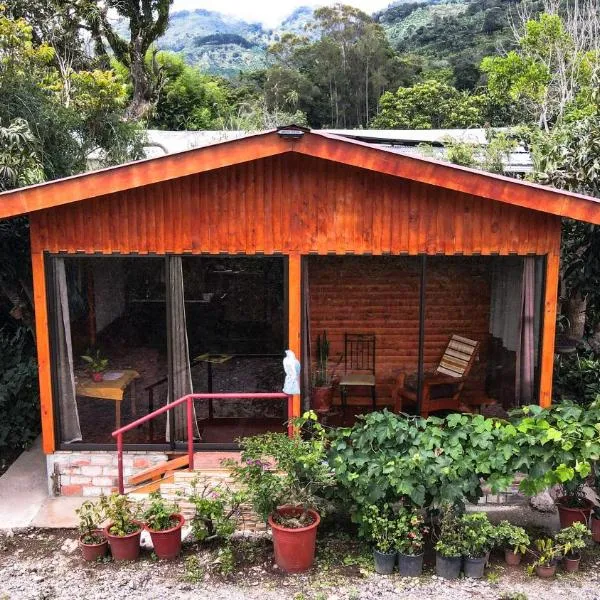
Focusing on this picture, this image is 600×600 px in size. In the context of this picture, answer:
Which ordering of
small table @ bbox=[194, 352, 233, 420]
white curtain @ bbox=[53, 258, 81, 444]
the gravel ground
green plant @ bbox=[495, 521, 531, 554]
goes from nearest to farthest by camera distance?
A: 1. the gravel ground
2. green plant @ bbox=[495, 521, 531, 554]
3. white curtain @ bbox=[53, 258, 81, 444]
4. small table @ bbox=[194, 352, 233, 420]

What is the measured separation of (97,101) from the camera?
11.9m

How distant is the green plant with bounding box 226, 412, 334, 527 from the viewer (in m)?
5.45

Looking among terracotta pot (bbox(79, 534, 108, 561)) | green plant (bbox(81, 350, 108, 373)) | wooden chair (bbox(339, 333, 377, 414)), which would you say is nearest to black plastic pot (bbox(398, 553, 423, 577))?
terracotta pot (bbox(79, 534, 108, 561))

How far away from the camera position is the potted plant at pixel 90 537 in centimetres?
560

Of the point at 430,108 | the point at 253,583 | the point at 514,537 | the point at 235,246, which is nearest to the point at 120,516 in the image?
the point at 253,583

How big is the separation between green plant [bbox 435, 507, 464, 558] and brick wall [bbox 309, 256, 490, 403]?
9.43 feet

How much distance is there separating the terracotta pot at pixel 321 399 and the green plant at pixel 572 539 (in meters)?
2.90

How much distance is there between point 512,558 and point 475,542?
0.45 m

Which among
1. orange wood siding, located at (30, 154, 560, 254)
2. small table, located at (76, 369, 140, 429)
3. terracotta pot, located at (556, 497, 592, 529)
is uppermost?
orange wood siding, located at (30, 154, 560, 254)

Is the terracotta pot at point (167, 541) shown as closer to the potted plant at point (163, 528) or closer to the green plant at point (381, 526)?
the potted plant at point (163, 528)

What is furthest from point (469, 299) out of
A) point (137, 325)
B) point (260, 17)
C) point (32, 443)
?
point (260, 17)

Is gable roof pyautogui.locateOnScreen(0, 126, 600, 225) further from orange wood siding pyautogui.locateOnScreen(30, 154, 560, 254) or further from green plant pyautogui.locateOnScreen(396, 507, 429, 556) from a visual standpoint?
green plant pyautogui.locateOnScreen(396, 507, 429, 556)

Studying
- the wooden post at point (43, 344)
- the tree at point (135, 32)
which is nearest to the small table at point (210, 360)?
the wooden post at point (43, 344)

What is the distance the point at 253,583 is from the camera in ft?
17.3
